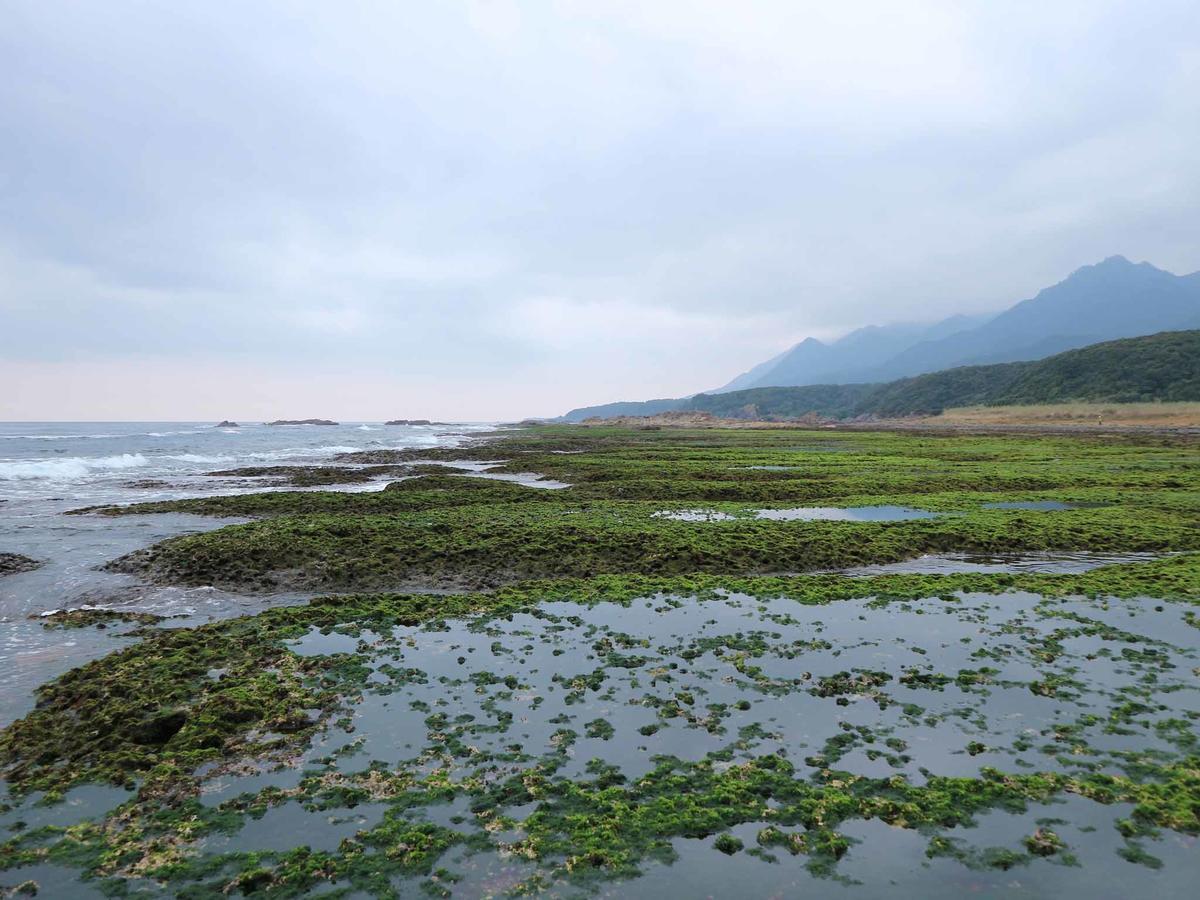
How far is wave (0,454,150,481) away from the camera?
4960cm

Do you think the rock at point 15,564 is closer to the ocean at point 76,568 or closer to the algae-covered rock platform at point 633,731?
the ocean at point 76,568

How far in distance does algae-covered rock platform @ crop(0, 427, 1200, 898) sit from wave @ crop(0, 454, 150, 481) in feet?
139

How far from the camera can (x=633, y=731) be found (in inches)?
384

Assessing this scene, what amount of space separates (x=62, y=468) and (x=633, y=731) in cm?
6703

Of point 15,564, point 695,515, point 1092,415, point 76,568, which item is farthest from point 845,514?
point 1092,415

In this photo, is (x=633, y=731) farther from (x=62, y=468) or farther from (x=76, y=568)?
(x=62, y=468)

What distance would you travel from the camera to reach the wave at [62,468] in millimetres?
49603

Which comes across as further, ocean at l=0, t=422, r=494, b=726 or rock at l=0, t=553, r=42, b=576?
rock at l=0, t=553, r=42, b=576

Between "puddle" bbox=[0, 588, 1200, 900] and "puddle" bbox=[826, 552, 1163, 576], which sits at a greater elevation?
"puddle" bbox=[0, 588, 1200, 900]

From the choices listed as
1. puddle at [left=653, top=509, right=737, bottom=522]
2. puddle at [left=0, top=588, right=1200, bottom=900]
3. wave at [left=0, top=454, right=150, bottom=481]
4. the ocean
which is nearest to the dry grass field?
puddle at [left=653, top=509, right=737, bottom=522]

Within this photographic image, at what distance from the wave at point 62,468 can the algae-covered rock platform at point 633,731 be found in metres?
42.4

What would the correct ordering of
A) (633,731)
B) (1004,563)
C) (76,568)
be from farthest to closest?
(1004,563) < (76,568) < (633,731)

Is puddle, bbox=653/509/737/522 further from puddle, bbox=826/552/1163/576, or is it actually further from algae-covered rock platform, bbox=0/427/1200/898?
puddle, bbox=826/552/1163/576

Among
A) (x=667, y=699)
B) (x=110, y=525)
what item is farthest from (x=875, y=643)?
(x=110, y=525)
